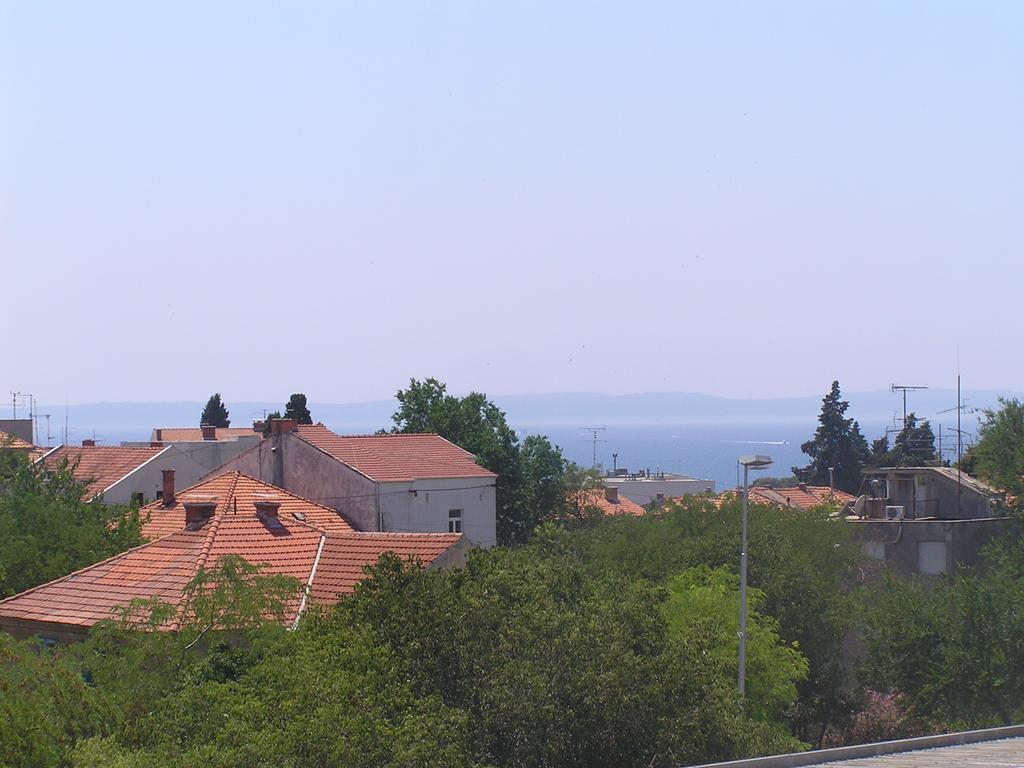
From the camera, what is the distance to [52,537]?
33.1 meters

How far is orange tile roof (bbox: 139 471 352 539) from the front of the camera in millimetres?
37531

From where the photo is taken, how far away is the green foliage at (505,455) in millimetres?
65062

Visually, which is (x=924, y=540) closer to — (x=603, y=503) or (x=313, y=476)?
(x=313, y=476)

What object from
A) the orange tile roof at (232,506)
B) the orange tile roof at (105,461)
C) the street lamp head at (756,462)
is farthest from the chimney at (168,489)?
the street lamp head at (756,462)

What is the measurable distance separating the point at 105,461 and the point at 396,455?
66.1 feet

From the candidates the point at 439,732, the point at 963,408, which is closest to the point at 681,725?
the point at 439,732

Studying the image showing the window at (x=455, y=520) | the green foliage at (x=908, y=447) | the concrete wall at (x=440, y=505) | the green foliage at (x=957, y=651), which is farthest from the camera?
the green foliage at (x=908, y=447)

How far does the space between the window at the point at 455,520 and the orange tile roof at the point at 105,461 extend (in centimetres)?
1775

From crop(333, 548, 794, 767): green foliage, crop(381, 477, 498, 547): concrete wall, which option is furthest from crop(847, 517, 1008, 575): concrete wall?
crop(333, 548, 794, 767): green foliage

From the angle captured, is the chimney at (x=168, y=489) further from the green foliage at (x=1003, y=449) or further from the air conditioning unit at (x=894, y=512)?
the green foliage at (x=1003, y=449)

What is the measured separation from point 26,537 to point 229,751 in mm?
17284

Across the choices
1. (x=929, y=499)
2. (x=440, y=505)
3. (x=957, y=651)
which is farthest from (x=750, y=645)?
(x=929, y=499)

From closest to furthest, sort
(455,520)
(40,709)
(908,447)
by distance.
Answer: (40,709), (455,520), (908,447)

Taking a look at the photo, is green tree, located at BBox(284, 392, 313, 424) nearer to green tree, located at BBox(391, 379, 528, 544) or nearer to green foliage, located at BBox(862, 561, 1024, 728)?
green tree, located at BBox(391, 379, 528, 544)
